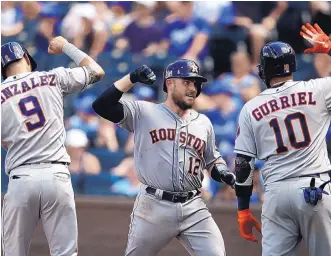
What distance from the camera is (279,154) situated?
526 cm

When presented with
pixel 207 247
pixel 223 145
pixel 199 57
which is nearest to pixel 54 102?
pixel 207 247

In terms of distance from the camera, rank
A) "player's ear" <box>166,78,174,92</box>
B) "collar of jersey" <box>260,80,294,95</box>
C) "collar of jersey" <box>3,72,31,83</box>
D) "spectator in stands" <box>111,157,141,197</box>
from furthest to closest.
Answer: "spectator in stands" <box>111,157,141,197</box> → "player's ear" <box>166,78,174,92</box> → "collar of jersey" <box>3,72,31,83</box> → "collar of jersey" <box>260,80,294,95</box>

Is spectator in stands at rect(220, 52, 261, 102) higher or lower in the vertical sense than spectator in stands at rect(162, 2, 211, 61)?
lower

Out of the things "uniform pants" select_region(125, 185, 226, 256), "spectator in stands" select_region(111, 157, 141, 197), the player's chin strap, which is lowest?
"spectator in stands" select_region(111, 157, 141, 197)

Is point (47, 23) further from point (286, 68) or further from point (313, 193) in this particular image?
point (313, 193)

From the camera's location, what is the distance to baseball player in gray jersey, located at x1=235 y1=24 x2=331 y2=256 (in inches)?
202

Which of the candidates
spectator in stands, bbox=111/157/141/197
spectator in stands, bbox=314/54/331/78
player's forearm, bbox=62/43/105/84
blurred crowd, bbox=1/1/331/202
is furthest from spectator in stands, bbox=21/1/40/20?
player's forearm, bbox=62/43/105/84

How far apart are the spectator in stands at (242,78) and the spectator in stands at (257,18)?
5.9 inches

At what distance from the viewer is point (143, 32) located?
1071 cm

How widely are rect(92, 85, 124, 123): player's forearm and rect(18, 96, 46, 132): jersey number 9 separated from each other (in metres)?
0.38

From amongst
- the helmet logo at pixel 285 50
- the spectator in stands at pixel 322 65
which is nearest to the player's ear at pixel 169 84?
the helmet logo at pixel 285 50

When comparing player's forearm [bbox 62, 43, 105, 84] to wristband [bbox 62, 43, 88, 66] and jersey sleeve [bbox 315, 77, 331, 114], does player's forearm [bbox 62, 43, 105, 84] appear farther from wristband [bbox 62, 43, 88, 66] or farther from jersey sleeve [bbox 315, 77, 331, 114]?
jersey sleeve [bbox 315, 77, 331, 114]

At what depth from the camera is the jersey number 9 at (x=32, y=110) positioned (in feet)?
18.7

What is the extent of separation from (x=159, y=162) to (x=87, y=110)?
4.77 m
